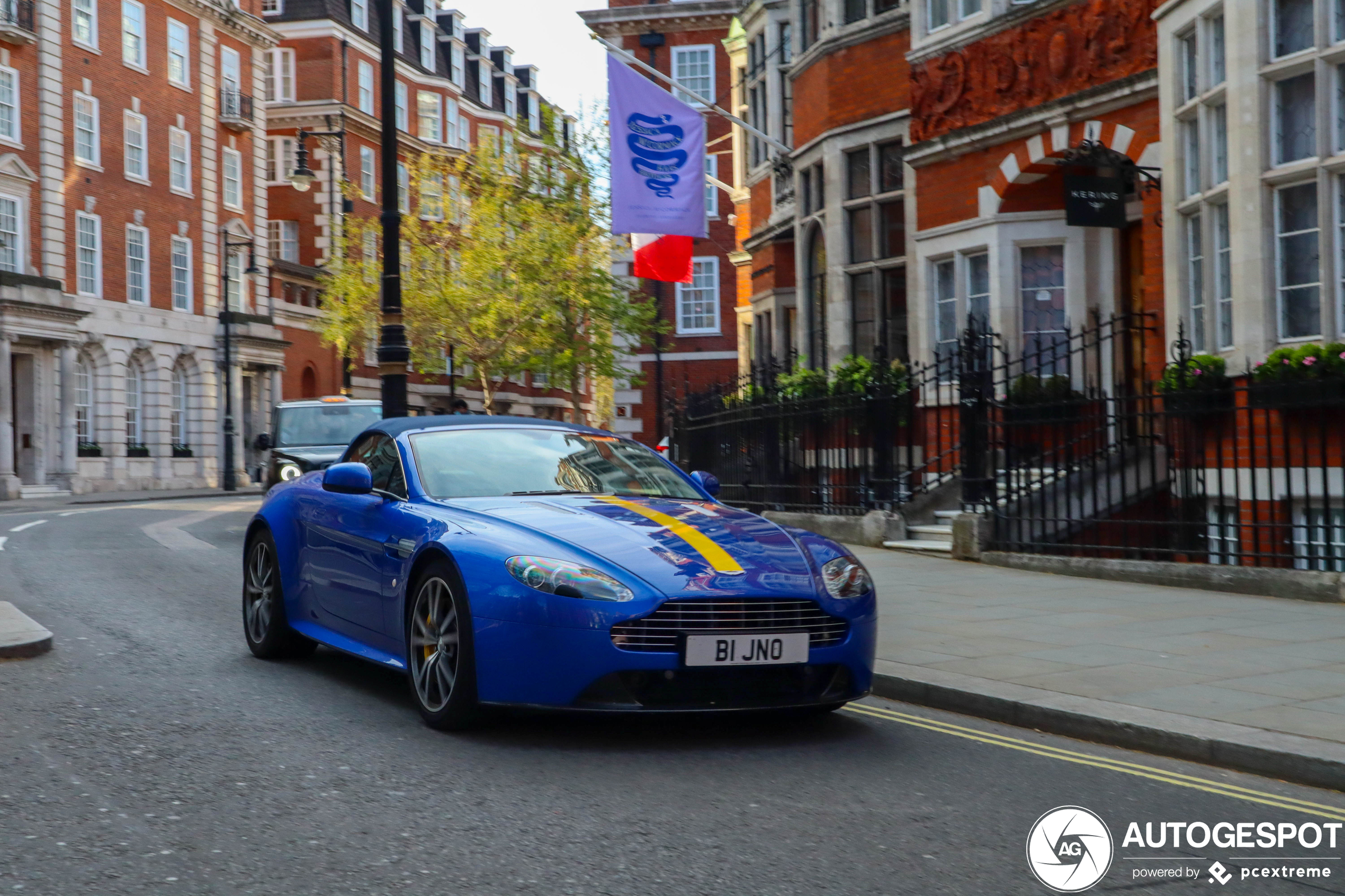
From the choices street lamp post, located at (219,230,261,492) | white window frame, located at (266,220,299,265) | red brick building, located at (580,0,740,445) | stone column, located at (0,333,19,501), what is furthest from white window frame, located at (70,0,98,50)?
white window frame, located at (266,220,299,265)

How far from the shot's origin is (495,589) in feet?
19.3

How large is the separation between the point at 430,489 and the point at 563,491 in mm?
659

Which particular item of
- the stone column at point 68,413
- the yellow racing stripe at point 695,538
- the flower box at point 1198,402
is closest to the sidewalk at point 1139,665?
the flower box at point 1198,402

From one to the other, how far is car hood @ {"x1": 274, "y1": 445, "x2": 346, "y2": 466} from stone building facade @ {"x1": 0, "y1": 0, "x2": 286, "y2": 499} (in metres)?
20.2

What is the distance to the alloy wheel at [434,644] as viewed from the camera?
241 inches

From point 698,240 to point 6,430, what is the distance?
68.9 feet

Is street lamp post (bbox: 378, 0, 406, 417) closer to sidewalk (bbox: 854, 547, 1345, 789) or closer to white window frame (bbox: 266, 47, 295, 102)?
sidewalk (bbox: 854, 547, 1345, 789)

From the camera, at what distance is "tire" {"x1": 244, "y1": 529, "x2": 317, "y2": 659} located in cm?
809

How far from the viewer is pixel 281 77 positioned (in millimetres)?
62062

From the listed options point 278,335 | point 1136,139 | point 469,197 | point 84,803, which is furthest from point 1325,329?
point 278,335

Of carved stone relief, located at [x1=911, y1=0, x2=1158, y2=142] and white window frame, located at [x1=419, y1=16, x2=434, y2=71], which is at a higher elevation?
white window frame, located at [x1=419, y1=16, x2=434, y2=71]

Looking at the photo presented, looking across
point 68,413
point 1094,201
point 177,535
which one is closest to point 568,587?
point 1094,201

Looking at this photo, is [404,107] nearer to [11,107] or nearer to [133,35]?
[133,35]

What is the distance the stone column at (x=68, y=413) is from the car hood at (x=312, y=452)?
2274 cm
